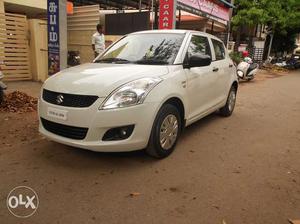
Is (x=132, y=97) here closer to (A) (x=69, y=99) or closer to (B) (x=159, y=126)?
(B) (x=159, y=126)

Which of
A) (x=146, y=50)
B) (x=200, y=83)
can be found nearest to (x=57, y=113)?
(x=146, y=50)

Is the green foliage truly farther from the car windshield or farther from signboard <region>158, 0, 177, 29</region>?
the car windshield

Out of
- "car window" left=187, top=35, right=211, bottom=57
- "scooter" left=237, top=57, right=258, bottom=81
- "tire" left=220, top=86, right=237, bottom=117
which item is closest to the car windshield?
"car window" left=187, top=35, right=211, bottom=57

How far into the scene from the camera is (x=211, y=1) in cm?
1359

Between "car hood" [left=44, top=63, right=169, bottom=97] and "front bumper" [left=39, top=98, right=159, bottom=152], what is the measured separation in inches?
7.8

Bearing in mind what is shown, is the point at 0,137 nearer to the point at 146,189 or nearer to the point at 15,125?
the point at 15,125

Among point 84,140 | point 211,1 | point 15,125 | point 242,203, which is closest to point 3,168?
point 84,140

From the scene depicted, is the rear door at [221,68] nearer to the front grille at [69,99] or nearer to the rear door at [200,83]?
the rear door at [200,83]

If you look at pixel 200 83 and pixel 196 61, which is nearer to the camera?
pixel 196 61

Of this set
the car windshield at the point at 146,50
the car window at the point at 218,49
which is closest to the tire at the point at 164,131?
the car windshield at the point at 146,50

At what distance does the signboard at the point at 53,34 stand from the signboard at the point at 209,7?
5.01 meters

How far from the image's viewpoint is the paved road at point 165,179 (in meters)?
2.94

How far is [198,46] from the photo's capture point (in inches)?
200

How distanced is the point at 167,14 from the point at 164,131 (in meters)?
6.58
